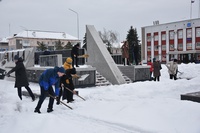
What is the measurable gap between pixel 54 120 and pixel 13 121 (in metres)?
1.12

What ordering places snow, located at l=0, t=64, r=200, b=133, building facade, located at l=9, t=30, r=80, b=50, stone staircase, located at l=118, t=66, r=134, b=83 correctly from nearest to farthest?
snow, located at l=0, t=64, r=200, b=133 → stone staircase, located at l=118, t=66, r=134, b=83 → building facade, located at l=9, t=30, r=80, b=50

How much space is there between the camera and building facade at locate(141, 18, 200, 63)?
5356 cm

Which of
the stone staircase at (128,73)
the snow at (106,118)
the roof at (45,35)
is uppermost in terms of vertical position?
the roof at (45,35)

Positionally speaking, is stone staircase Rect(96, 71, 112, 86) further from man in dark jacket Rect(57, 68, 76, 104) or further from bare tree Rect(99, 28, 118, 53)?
bare tree Rect(99, 28, 118, 53)

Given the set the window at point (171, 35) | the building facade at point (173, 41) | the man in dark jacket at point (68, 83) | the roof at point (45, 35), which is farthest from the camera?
the roof at point (45, 35)

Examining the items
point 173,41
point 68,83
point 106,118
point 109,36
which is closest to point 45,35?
point 109,36

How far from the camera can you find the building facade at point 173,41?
176 ft

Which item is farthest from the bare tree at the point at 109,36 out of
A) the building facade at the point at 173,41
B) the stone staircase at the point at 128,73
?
the stone staircase at the point at 128,73

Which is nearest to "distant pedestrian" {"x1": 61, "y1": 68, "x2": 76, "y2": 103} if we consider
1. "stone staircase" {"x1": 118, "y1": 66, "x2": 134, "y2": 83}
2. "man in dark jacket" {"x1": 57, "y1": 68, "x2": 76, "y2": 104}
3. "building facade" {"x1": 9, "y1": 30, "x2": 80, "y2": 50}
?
"man in dark jacket" {"x1": 57, "y1": 68, "x2": 76, "y2": 104}

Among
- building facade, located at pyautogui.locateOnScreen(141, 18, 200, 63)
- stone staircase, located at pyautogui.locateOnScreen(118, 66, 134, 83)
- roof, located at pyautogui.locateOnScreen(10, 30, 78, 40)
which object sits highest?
roof, located at pyautogui.locateOnScreen(10, 30, 78, 40)

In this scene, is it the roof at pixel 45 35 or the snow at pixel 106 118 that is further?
the roof at pixel 45 35

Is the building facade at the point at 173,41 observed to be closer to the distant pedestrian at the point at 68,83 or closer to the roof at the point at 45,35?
the roof at the point at 45,35

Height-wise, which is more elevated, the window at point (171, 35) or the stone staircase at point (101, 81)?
the window at point (171, 35)

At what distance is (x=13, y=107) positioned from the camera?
823cm
